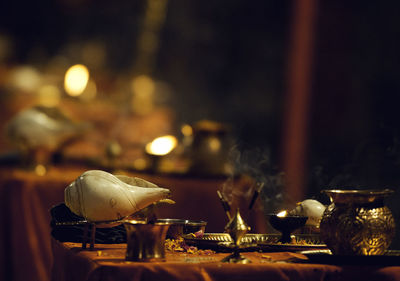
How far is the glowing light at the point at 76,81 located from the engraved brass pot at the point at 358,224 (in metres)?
5.99

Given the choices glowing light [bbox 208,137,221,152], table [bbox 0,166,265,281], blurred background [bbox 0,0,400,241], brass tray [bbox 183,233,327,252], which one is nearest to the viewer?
brass tray [bbox 183,233,327,252]

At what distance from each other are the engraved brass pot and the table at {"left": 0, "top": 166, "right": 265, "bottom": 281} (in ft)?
5.89

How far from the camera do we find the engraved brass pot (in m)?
2.03

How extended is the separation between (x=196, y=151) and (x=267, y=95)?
4860 millimetres

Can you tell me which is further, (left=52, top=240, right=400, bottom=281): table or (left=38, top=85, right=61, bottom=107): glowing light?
(left=38, top=85, right=61, bottom=107): glowing light

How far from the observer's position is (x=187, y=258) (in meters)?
2.01

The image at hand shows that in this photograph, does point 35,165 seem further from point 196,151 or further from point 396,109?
point 396,109

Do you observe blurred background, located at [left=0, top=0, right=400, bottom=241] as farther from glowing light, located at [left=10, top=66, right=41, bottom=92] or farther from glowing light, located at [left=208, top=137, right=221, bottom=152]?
glowing light, located at [left=208, top=137, right=221, bottom=152]

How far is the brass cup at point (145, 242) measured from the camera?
1.90 meters

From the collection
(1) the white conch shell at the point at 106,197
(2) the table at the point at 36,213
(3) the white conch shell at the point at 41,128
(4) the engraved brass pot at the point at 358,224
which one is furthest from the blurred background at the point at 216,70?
(4) the engraved brass pot at the point at 358,224

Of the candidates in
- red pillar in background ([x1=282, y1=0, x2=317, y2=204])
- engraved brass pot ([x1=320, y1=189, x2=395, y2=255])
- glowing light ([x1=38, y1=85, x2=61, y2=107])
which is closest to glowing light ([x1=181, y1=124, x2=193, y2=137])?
glowing light ([x1=38, y1=85, x2=61, y2=107])

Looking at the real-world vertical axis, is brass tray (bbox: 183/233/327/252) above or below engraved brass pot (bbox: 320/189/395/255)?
below

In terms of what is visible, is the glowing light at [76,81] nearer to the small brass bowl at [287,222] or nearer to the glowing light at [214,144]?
the glowing light at [214,144]

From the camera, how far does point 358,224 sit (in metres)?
2.02
